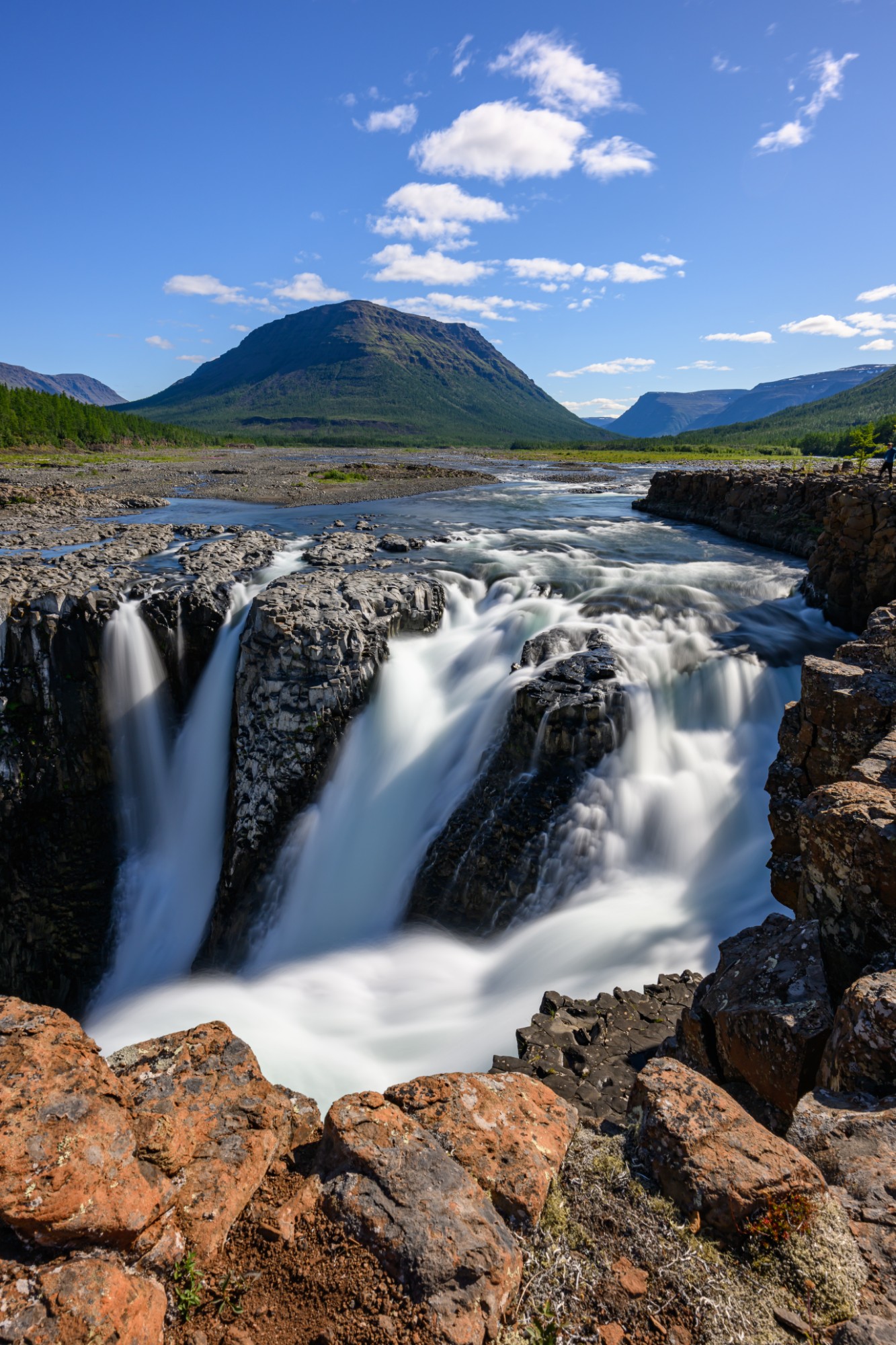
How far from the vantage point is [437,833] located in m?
11.0

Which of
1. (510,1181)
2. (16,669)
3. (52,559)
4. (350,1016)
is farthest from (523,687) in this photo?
(52,559)

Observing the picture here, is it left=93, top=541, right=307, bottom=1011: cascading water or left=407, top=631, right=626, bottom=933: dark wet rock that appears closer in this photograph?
left=407, top=631, right=626, bottom=933: dark wet rock

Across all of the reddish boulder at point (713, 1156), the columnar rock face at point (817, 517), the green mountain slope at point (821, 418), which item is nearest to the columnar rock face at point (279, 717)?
the reddish boulder at point (713, 1156)

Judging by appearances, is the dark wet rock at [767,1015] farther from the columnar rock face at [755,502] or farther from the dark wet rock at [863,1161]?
the columnar rock face at [755,502]

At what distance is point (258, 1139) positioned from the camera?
3.59 m

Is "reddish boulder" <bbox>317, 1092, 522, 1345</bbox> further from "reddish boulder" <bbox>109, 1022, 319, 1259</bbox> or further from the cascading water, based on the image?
the cascading water

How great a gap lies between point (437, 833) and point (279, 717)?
13.0ft

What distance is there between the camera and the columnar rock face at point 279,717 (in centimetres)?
1202

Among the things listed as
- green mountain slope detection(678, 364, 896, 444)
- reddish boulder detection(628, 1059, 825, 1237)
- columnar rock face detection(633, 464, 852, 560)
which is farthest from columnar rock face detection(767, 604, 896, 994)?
green mountain slope detection(678, 364, 896, 444)

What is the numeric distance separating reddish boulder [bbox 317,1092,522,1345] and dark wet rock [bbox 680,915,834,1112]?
2.48m

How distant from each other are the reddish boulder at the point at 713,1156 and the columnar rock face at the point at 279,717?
938cm

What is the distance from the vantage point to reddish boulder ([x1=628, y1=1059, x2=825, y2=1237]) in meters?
3.10

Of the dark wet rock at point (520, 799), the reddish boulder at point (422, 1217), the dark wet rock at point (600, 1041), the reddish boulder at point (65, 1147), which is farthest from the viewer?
the dark wet rock at point (520, 799)

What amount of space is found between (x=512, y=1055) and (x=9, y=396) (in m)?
104
